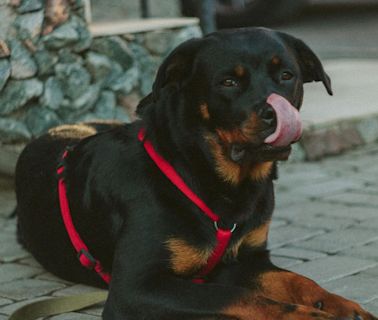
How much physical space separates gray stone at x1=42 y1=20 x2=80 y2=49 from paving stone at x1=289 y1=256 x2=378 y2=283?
2104 millimetres

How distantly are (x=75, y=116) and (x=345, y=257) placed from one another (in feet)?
6.78

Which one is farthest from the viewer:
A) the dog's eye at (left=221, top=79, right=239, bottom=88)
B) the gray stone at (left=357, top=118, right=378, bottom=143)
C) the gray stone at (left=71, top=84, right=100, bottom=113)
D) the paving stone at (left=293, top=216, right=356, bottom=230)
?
the gray stone at (left=357, top=118, right=378, bottom=143)

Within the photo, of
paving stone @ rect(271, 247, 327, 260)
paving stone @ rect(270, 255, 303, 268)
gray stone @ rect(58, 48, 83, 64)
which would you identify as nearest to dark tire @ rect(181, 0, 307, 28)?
gray stone @ rect(58, 48, 83, 64)

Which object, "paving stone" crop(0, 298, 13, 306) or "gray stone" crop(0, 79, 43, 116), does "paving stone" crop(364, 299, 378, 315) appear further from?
"gray stone" crop(0, 79, 43, 116)

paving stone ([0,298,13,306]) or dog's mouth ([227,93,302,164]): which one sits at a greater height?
dog's mouth ([227,93,302,164])

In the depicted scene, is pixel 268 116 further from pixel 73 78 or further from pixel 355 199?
pixel 73 78

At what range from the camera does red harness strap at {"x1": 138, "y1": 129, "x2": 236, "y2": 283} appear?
149 inches

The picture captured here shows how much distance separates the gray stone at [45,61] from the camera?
5.75 m

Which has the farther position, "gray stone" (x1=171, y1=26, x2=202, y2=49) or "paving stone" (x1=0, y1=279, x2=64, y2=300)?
"gray stone" (x1=171, y1=26, x2=202, y2=49)

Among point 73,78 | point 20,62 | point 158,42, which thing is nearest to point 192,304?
point 20,62

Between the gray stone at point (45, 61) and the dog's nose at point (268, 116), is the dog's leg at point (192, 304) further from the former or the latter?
the gray stone at point (45, 61)

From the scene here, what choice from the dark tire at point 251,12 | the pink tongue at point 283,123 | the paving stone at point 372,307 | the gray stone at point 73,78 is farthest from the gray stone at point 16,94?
the dark tire at point 251,12

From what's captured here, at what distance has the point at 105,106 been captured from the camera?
20.1 feet

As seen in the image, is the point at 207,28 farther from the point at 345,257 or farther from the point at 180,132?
the point at 180,132
